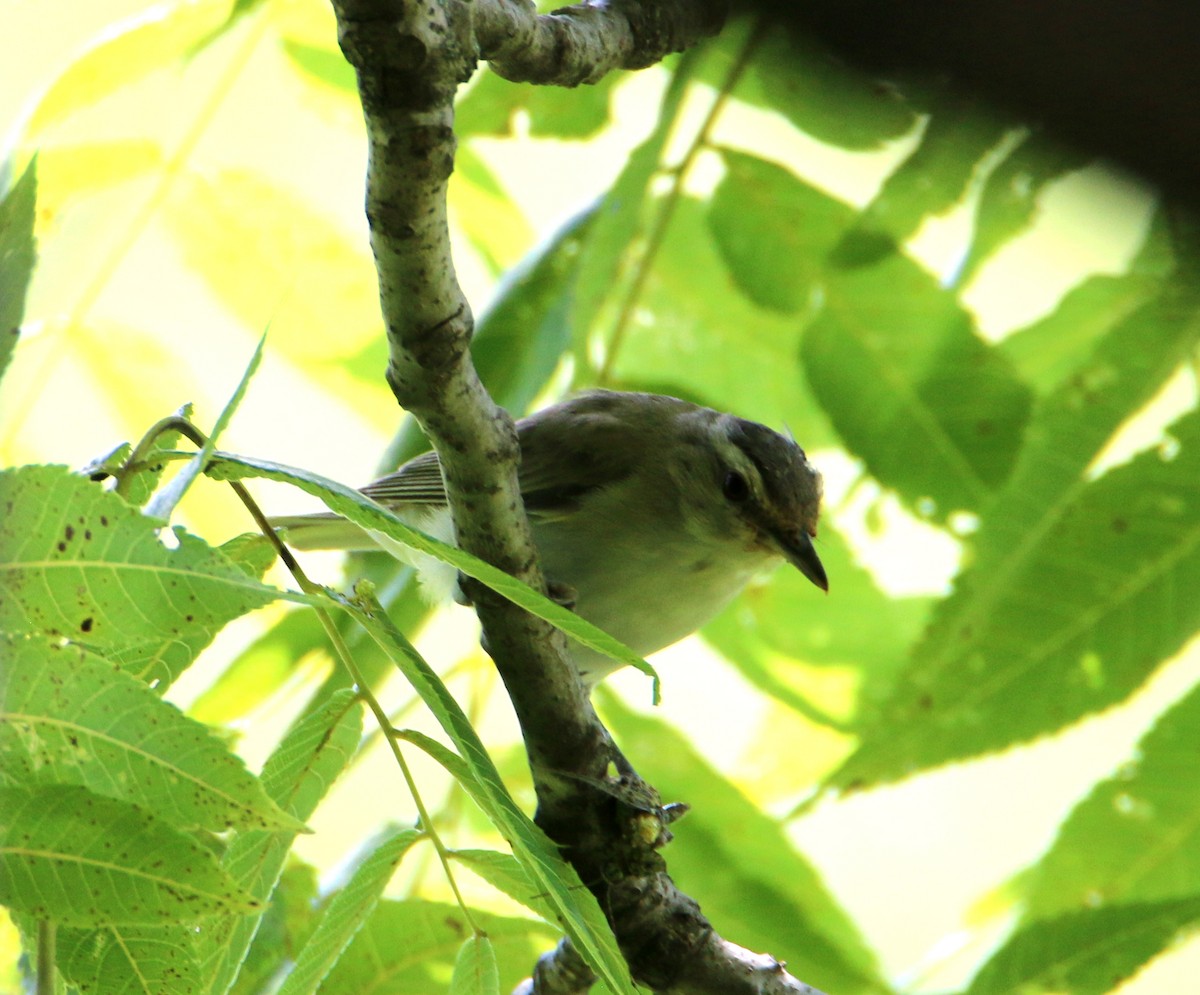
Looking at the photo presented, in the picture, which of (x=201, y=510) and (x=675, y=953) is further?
(x=201, y=510)

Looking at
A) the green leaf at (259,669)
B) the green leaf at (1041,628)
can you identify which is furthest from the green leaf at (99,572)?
the green leaf at (1041,628)

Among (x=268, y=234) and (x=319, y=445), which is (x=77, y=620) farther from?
(x=319, y=445)

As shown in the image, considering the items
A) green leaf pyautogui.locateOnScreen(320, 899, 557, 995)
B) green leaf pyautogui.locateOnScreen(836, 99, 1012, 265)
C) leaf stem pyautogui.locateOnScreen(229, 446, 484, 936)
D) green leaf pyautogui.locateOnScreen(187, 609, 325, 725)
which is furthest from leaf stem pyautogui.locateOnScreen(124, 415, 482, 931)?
green leaf pyautogui.locateOnScreen(836, 99, 1012, 265)

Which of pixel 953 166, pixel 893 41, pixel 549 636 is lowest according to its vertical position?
pixel 549 636

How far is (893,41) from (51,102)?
192cm

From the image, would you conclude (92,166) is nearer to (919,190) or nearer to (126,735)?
(919,190)

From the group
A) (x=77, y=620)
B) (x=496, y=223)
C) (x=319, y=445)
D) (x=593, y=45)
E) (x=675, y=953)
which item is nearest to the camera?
(x=77, y=620)

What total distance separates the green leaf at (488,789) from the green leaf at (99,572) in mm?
201

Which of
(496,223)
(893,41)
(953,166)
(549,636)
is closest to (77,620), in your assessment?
(549,636)

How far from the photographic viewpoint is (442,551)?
49.6 inches

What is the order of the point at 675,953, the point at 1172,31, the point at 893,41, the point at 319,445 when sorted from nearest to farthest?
1. the point at 1172,31
2. the point at 893,41
3. the point at 675,953
4. the point at 319,445

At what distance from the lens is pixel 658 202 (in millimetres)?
3104

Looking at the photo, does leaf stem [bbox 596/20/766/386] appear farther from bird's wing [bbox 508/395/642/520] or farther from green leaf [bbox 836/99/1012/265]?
green leaf [bbox 836/99/1012/265]

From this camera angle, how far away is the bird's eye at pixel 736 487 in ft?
9.96
